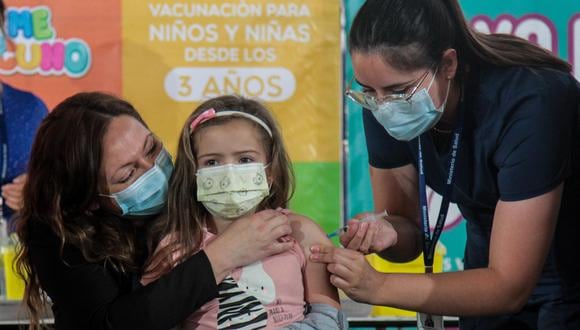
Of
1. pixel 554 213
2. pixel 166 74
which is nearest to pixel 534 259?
pixel 554 213

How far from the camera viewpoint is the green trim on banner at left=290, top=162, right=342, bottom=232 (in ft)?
12.1

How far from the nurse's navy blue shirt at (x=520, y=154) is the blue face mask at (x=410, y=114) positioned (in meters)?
0.07

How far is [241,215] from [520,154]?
27.1 inches

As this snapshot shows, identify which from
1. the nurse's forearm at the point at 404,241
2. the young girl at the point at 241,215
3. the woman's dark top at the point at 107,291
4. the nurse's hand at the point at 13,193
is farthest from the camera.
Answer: the nurse's hand at the point at 13,193

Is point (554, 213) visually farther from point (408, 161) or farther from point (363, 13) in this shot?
point (363, 13)

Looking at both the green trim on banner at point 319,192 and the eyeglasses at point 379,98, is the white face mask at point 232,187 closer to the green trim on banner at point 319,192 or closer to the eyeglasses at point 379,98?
the eyeglasses at point 379,98

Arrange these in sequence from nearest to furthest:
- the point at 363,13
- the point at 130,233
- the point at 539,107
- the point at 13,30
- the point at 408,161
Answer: the point at 539,107, the point at 363,13, the point at 130,233, the point at 408,161, the point at 13,30

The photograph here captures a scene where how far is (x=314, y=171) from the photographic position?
146 inches

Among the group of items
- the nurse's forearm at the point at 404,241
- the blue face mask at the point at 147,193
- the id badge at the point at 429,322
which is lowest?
the id badge at the point at 429,322

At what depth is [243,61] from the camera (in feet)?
12.0

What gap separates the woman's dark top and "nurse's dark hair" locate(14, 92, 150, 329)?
2cm

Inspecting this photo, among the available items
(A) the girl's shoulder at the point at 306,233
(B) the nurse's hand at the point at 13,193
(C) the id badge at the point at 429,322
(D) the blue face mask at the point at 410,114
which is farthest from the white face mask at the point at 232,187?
(B) the nurse's hand at the point at 13,193

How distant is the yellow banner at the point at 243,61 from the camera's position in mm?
3656

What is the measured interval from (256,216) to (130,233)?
392 mm
